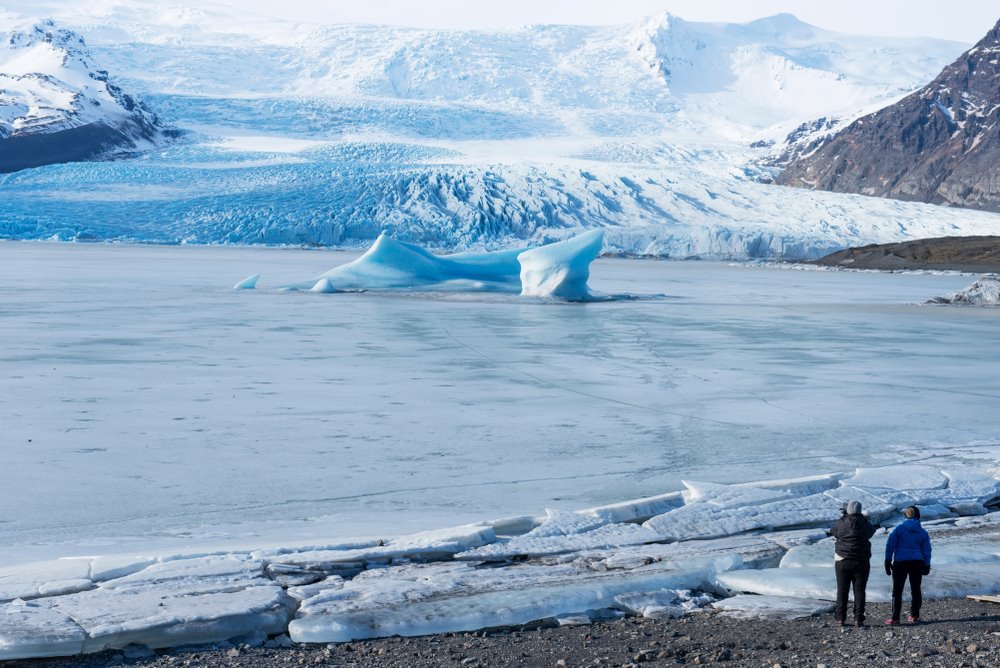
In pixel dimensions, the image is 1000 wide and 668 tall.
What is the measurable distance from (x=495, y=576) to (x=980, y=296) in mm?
19271

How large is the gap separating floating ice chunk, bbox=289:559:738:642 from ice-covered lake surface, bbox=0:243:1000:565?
2.25ft

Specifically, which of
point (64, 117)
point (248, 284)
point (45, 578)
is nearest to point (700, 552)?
point (45, 578)

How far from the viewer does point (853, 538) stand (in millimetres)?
4082

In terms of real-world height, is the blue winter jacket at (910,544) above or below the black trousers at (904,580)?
above

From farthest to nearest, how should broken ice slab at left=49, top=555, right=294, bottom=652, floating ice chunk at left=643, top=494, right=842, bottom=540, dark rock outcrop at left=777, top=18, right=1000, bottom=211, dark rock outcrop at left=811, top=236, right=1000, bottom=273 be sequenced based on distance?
dark rock outcrop at left=777, top=18, right=1000, bottom=211, dark rock outcrop at left=811, top=236, right=1000, bottom=273, floating ice chunk at left=643, top=494, right=842, bottom=540, broken ice slab at left=49, top=555, right=294, bottom=652

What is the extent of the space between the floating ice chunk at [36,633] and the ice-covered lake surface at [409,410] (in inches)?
29.9

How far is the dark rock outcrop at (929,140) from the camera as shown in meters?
65.1

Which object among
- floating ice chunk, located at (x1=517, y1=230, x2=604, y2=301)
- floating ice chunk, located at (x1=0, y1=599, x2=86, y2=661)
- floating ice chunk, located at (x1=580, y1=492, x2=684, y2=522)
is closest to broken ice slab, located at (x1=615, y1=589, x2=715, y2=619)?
floating ice chunk, located at (x1=580, y1=492, x2=684, y2=522)

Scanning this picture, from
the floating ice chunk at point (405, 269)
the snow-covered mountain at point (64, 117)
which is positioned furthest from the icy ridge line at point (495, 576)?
the snow-covered mountain at point (64, 117)

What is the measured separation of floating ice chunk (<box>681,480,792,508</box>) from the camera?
18.1 ft

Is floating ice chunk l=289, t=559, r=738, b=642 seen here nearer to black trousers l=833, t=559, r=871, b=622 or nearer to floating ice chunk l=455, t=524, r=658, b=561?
floating ice chunk l=455, t=524, r=658, b=561

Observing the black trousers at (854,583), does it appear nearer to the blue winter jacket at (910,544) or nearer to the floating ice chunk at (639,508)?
the blue winter jacket at (910,544)

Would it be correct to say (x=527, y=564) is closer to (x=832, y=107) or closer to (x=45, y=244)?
(x=45, y=244)

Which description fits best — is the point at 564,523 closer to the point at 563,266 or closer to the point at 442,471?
the point at 442,471
